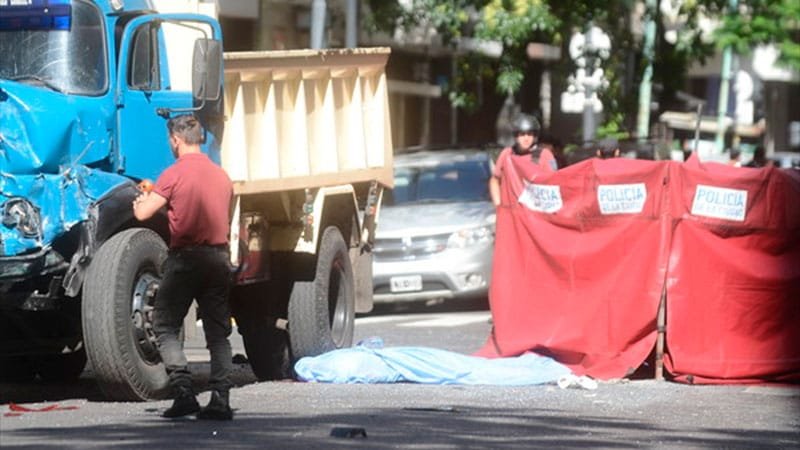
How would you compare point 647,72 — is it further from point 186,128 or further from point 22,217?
point 22,217

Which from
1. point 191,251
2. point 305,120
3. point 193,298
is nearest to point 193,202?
point 191,251

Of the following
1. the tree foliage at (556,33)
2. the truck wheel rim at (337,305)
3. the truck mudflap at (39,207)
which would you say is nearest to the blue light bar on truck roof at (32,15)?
the truck mudflap at (39,207)

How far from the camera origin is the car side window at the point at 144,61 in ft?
→ 43.2

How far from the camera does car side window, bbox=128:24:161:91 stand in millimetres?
13180

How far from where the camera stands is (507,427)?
11.5m

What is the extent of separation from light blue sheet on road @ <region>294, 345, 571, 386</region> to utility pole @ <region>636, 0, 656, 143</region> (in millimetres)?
15770

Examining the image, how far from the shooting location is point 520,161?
1595cm

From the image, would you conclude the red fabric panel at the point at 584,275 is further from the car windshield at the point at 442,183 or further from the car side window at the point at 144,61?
the car windshield at the point at 442,183

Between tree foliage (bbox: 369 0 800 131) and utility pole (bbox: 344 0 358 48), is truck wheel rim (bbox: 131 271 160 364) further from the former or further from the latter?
tree foliage (bbox: 369 0 800 131)

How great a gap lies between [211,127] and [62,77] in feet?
3.54

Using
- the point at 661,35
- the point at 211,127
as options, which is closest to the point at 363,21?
the point at 661,35

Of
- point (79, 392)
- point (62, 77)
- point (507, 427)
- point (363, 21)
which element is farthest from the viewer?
point (363, 21)

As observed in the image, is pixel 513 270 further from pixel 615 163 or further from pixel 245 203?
pixel 245 203

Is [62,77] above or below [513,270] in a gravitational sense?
above
